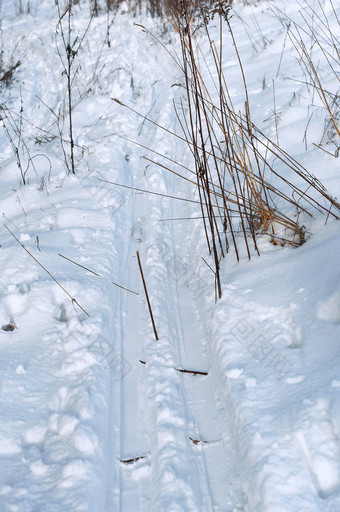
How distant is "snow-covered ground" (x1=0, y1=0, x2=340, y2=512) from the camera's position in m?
1.26

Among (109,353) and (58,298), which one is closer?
(109,353)

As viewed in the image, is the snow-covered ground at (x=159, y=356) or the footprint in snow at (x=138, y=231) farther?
the footprint in snow at (x=138, y=231)

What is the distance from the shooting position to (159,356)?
5.73ft

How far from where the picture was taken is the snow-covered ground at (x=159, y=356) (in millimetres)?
1258

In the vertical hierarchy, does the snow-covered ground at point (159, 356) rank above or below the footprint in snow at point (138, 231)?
below

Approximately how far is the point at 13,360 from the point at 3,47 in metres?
6.74

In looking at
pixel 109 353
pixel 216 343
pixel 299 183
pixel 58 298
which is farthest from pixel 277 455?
pixel 299 183

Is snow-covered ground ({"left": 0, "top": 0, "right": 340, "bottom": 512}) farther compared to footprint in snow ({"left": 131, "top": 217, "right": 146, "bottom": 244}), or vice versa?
footprint in snow ({"left": 131, "top": 217, "right": 146, "bottom": 244})

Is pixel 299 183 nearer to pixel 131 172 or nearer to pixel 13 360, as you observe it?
pixel 131 172

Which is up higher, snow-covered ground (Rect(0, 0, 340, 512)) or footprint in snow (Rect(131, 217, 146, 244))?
footprint in snow (Rect(131, 217, 146, 244))

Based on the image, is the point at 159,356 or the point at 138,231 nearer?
the point at 159,356

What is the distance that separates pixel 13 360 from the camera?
1.69 meters

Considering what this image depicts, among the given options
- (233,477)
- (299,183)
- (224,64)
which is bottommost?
(233,477)

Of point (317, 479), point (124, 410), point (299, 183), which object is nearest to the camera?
point (317, 479)
